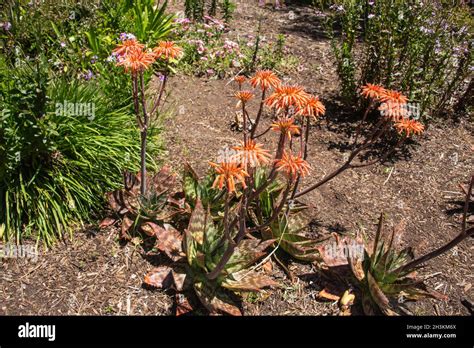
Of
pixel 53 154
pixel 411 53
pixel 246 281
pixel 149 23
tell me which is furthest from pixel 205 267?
pixel 149 23

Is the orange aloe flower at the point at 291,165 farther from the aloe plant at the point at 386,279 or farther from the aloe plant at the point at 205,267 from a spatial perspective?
the aloe plant at the point at 386,279

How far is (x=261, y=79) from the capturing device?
2.52 meters

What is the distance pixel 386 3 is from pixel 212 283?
12.8ft

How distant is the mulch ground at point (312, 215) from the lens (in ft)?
9.82

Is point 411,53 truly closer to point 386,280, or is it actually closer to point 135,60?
point 386,280

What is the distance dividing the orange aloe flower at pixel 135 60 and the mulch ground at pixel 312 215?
149 centimetres

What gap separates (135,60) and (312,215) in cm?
181

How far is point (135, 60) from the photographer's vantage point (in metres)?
2.46

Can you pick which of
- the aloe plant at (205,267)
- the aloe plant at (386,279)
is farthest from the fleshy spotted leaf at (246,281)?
the aloe plant at (386,279)

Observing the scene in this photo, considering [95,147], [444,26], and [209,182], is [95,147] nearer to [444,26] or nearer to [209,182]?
[209,182]

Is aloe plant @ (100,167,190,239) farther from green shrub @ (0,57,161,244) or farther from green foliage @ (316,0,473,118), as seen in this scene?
green foliage @ (316,0,473,118)

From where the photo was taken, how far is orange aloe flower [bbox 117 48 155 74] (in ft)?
8.00

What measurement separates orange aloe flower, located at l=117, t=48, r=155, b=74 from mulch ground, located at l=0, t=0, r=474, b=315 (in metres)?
1.49

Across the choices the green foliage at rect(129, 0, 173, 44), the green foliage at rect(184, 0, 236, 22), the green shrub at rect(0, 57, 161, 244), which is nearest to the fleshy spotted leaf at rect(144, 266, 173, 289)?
the green shrub at rect(0, 57, 161, 244)
